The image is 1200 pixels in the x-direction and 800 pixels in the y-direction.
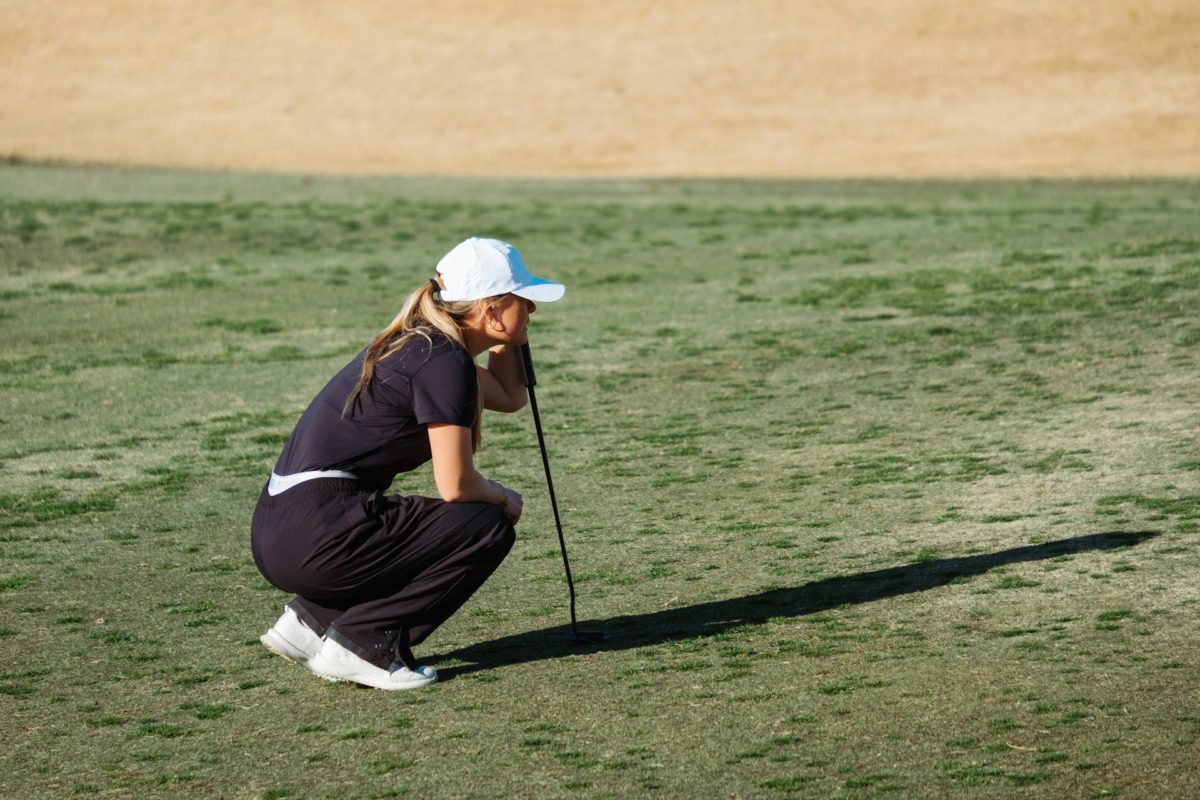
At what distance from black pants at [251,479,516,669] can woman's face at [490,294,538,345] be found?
1.64ft

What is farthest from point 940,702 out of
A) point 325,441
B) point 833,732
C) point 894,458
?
point 894,458

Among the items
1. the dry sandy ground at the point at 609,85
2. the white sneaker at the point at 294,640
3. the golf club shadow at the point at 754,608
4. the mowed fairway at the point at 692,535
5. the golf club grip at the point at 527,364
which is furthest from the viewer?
the dry sandy ground at the point at 609,85

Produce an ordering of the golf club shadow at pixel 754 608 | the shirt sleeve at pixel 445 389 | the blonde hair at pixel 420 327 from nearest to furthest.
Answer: the shirt sleeve at pixel 445 389 < the blonde hair at pixel 420 327 < the golf club shadow at pixel 754 608

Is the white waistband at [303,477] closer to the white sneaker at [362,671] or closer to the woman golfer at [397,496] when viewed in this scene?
the woman golfer at [397,496]

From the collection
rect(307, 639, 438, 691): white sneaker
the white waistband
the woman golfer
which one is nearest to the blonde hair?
the woman golfer

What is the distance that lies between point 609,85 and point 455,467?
115 ft

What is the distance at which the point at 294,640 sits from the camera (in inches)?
190

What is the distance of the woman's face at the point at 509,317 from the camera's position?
471 cm

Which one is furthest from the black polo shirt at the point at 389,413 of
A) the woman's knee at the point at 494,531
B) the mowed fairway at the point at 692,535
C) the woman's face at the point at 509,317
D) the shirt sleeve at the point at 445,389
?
the mowed fairway at the point at 692,535

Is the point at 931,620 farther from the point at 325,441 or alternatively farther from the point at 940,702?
the point at 325,441

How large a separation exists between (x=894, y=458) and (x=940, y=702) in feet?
10.4

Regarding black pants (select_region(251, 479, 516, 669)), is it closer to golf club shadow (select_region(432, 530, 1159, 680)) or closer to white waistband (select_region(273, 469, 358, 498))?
white waistband (select_region(273, 469, 358, 498))

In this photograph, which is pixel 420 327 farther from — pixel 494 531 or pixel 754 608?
pixel 754 608

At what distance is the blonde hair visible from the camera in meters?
4.63
